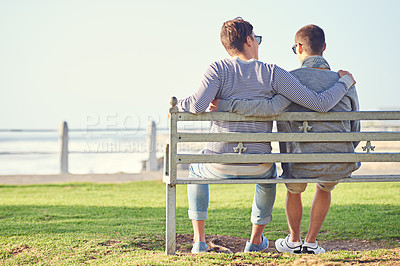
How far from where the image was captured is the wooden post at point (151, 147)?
15430mm

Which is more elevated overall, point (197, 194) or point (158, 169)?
point (197, 194)

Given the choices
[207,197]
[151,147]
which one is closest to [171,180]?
[207,197]

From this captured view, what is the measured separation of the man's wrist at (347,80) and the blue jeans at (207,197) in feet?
2.72

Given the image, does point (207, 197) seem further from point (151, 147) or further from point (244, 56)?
point (151, 147)

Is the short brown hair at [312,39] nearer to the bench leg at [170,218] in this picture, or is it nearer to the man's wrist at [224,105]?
the man's wrist at [224,105]

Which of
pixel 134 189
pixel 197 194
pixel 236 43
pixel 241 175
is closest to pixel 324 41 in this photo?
pixel 236 43

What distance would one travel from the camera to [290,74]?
3.65 meters

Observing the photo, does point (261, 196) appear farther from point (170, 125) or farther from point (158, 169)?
point (158, 169)

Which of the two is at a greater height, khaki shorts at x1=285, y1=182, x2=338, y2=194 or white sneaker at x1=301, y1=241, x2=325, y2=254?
khaki shorts at x1=285, y1=182, x2=338, y2=194

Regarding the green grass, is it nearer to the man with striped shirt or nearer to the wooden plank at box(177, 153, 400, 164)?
the man with striped shirt

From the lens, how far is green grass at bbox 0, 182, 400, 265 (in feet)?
12.4

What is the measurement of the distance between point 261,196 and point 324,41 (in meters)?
1.32

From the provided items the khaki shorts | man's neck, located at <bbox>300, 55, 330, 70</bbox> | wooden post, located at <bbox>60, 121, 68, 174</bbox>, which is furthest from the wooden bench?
wooden post, located at <bbox>60, 121, 68, 174</bbox>

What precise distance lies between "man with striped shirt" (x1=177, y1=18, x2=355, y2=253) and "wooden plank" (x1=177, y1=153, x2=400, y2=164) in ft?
0.30
